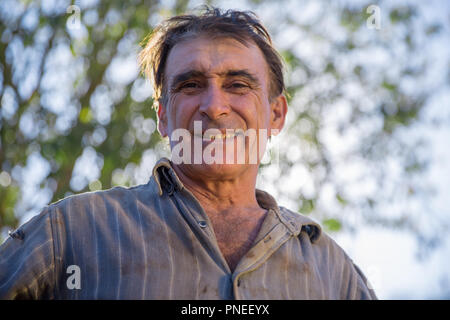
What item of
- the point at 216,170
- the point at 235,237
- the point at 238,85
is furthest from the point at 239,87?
the point at 235,237

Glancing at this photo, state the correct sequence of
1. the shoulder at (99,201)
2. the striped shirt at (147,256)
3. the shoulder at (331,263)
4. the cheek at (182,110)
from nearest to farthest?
the striped shirt at (147,256)
the shoulder at (99,201)
the shoulder at (331,263)
the cheek at (182,110)

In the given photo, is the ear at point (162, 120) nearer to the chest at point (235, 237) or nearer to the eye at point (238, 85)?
the eye at point (238, 85)

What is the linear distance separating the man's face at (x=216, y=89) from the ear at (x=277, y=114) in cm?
21

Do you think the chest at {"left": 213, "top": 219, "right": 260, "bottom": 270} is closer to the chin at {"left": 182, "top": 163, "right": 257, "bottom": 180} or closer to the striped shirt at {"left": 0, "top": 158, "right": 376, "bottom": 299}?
the striped shirt at {"left": 0, "top": 158, "right": 376, "bottom": 299}

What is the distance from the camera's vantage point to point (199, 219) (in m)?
2.27

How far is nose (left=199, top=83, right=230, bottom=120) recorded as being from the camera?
8.02 ft

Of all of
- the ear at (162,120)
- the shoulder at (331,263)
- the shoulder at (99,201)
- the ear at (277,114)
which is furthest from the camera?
the ear at (277,114)

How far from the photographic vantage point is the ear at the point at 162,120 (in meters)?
2.79

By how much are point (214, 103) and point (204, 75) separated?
147mm

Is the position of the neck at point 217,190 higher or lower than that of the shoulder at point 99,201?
higher

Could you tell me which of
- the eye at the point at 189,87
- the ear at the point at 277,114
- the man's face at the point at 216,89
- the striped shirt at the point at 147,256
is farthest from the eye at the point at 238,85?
the striped shirt at the point at 147,256

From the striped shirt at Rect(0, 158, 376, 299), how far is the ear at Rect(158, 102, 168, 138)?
1.35 ft

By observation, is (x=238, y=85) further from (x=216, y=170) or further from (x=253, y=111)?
(x=216, y=170)

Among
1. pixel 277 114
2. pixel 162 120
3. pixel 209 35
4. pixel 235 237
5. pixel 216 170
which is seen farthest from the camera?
pixel 277 114
